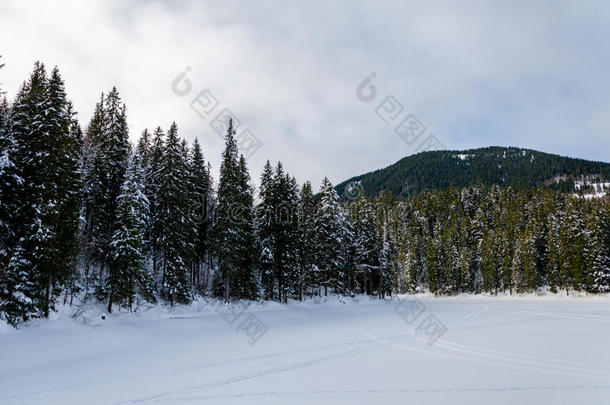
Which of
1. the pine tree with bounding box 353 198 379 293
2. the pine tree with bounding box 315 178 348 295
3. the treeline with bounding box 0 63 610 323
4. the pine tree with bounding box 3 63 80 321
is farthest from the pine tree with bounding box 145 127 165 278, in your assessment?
the pine tree with bounding box 353 198 379 293

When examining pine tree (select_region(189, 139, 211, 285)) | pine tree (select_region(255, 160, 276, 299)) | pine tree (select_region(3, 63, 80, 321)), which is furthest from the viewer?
pine tree (select_region(189, 139, 211, 285))

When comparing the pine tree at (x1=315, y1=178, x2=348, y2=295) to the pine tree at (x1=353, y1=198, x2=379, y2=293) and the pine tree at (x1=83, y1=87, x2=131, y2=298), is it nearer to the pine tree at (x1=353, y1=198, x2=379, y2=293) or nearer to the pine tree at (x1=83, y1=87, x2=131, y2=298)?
the pine tree at (x1=353, y1=198, x2=379, y2=293)

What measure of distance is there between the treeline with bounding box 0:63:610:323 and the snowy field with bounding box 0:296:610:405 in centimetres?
405

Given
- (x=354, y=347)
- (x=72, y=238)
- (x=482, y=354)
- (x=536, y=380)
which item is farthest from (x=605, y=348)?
(x=72, y=238)

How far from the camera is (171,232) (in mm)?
29219

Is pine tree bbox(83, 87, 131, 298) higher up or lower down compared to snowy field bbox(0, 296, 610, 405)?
higher up

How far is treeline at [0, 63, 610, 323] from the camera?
19.2 metres

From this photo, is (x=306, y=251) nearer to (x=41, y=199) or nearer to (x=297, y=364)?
(x=41, y=199)

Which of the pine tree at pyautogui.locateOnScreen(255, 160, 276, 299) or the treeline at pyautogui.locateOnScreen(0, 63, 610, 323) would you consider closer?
the treeline at pyautogui.locateOnScreen(0, 63, 610, 323)

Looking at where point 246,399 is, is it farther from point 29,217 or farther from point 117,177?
point 117,177

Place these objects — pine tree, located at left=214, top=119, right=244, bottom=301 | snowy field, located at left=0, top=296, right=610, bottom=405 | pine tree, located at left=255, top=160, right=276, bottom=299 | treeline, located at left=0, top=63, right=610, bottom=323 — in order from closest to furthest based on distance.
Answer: snowy field, located at left=0, top=296, right=610, bottom=405 < treeline, located at left=0, top=63, right=610, bottom=323 < pine tree, located at left=214, top=119, right=244, bottom=301 < pine tree, located at left=255, top=160, right=276, bottom=299

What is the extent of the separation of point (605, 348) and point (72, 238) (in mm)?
28990

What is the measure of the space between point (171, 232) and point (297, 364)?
2046cm

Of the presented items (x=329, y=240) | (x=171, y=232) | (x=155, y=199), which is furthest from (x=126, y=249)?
(x=329, y=240)
